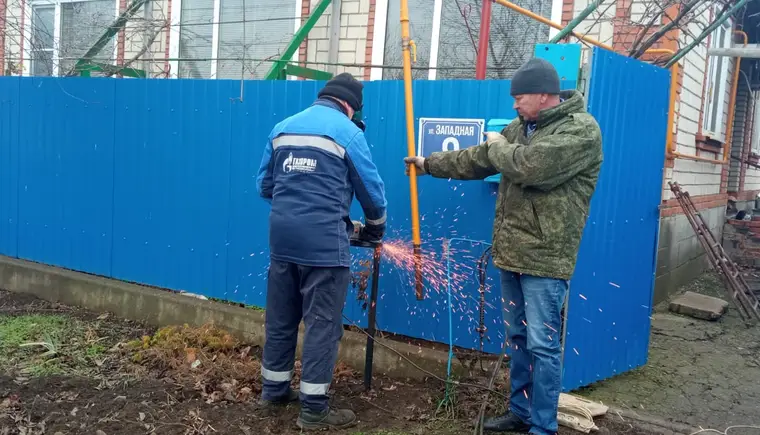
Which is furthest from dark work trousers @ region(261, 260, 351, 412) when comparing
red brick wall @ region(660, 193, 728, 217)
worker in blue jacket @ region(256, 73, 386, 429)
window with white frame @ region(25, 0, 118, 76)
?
window with white frame @ region(25, 0, 118, 76)

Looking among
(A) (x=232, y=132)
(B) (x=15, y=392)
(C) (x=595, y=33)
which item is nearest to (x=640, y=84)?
(C) (x=595, y=33)

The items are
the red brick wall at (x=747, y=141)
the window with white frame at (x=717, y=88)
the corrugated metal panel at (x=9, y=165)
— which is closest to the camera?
the corrugated metal panel at (x=9, y=165)

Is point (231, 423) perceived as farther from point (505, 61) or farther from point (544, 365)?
point (505, 61)

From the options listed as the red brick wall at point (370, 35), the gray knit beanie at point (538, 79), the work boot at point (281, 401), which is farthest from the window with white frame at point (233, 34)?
the gray knit beanie at point (538, 79)

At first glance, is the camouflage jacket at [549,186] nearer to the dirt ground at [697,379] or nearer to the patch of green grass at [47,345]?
the dirt ground at [697,379]

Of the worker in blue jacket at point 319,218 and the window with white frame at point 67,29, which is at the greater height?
the window with white frame at point 67,29

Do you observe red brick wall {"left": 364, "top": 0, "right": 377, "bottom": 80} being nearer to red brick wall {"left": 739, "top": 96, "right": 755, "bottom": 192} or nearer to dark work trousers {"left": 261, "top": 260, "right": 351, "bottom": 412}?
dark work trousers {"left": 261, "top": 260, "right": 351, "bottom": 412}

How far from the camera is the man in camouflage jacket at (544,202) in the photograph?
3.43 m

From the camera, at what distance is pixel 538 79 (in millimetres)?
3445

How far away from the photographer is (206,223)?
5801 mm

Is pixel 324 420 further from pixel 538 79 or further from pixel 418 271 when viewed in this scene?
pixel 538 79

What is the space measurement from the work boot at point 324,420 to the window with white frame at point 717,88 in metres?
7.15

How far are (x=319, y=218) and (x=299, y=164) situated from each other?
331mm

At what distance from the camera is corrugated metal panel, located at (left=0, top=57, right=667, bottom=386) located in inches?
174
